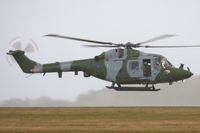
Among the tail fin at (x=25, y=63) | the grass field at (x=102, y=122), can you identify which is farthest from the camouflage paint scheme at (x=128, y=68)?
the tail fin at (x=25, y=63)

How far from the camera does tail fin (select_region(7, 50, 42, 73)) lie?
49281mm

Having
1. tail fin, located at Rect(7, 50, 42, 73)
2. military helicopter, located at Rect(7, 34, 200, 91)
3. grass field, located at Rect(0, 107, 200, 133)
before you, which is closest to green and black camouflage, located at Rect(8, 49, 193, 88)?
military helicopter, located at Rect(7, 34, 200, 91)

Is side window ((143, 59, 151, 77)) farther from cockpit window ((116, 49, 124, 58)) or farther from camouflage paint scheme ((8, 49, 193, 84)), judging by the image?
cockpit window ((116, 49, 124, 58))

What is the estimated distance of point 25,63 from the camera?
165ft

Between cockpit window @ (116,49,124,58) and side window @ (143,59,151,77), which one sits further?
cockpit window @ (116,49,124,58)

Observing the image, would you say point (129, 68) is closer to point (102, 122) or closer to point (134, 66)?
point (134, 66)

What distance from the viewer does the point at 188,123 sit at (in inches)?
1331

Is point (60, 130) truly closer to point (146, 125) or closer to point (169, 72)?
point (146, 125)

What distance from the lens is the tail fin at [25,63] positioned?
49.3 meters

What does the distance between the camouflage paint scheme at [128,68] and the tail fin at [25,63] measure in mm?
3779

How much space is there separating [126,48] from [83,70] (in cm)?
529

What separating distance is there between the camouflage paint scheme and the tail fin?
3779 millimetres

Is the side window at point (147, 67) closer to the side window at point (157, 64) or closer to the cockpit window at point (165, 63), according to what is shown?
the side window at point (157, 64)

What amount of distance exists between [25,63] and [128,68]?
13.5 m
